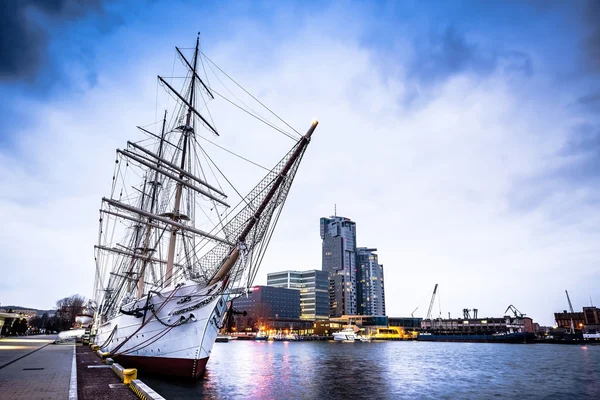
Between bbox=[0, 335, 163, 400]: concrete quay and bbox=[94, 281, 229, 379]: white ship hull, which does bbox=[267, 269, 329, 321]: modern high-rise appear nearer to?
bbox=[94, 281, 229, 379]: white ship hull

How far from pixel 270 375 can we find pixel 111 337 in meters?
13.1

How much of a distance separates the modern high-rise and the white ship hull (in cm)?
17317

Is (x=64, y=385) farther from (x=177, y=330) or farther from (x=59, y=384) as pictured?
(x=177, y=330)

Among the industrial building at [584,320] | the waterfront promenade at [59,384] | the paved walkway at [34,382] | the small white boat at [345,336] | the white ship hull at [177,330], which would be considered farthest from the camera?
the industrial building at [584,320]

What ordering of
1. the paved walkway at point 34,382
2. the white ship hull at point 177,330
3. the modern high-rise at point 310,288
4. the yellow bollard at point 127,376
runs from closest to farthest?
the paved walkway at point 34,382 → the yellow bollard at point 127,376 → the white ship hull at point 177,330 → the modern high-rise at point 310,288

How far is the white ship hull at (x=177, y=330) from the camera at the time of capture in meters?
19.2

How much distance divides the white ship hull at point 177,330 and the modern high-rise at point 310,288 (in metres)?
173

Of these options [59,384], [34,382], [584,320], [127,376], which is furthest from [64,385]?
[584,320]

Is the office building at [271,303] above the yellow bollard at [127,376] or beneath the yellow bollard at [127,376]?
above

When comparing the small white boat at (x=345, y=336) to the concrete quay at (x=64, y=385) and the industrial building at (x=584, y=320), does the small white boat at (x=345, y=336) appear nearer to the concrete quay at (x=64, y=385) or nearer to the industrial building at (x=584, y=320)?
the industrial building at (x=584, y=320)

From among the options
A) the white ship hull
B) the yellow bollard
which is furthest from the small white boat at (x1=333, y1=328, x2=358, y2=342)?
the yellow bollard

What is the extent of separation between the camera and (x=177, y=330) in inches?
766

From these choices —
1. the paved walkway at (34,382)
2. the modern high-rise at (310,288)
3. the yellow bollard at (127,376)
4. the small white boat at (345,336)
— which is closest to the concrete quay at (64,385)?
the paved walkway at (34,382)

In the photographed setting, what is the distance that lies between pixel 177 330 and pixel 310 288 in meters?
178
